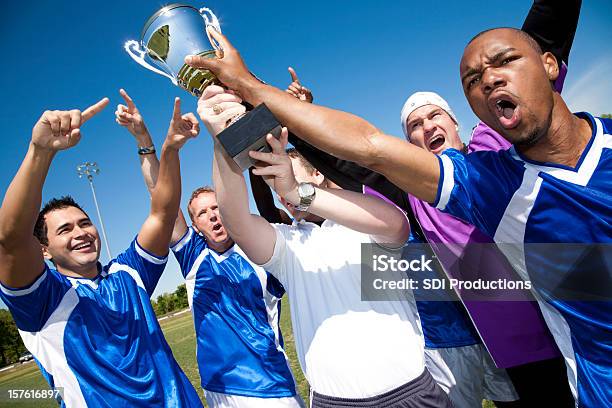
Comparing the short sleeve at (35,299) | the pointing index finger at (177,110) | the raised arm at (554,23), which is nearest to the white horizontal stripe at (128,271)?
the short sleeve at (35,299)

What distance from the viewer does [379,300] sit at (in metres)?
2.17

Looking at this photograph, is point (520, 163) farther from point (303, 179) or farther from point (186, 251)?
point (186, 251)

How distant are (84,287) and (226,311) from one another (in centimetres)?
120

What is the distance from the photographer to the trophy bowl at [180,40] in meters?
2.15

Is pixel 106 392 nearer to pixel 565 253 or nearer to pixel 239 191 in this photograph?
pixel 239 191

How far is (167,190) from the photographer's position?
124 inches

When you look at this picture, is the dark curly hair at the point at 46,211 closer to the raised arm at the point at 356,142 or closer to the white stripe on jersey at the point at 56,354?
the white stripe on jersey at the point at 56,354

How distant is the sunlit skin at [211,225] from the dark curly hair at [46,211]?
3.31 ft

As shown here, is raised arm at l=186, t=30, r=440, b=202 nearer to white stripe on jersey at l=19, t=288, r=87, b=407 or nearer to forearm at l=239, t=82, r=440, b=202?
forearm at l=239, t=82, r=440, b=202

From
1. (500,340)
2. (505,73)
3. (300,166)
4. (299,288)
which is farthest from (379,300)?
(505,73)

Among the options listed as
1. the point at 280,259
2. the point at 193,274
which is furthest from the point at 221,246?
the point at 280,259

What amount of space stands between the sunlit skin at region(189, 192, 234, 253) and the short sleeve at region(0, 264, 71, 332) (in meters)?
1.34

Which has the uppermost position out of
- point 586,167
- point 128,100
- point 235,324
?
point 128,100

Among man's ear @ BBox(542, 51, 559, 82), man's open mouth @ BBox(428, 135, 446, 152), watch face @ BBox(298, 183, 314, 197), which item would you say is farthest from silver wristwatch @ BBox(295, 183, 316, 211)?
man's open mouth @ BBox(428, 135, 446, 152)
